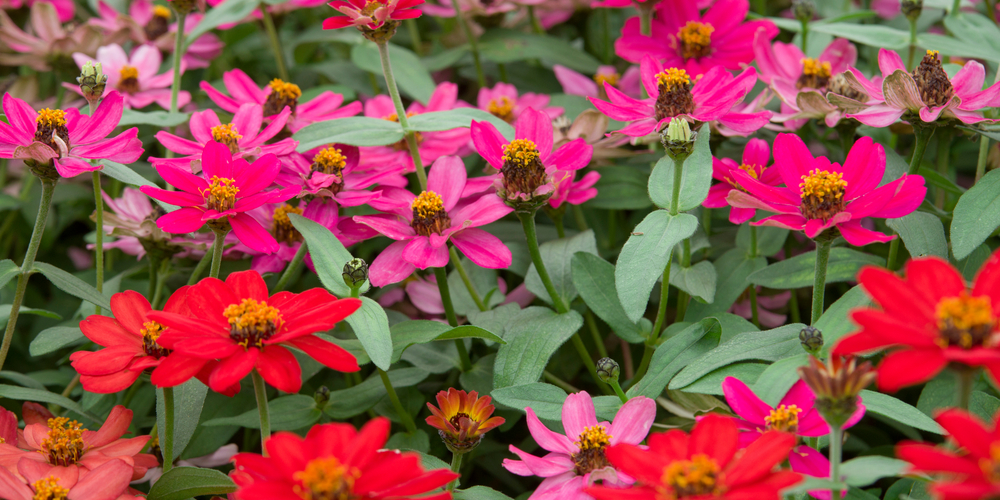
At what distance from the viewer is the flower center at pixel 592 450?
26.0 inches

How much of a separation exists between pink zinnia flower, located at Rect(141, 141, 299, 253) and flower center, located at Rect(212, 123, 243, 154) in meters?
0.11

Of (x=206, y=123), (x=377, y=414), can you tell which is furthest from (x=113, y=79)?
(x=377, y=414)

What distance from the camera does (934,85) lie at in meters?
0.80

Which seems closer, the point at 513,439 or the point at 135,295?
the point at 135,295

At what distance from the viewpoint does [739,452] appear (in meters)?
0.54

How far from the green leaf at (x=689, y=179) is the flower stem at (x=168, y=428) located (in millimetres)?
487

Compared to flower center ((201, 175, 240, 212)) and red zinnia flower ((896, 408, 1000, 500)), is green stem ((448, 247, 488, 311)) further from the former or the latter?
red zinnia flower ((896, 408, 1000, 500))

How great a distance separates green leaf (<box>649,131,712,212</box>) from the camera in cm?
76

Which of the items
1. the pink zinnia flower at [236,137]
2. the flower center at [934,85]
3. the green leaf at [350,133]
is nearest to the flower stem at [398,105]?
the green leaf at [350,133]

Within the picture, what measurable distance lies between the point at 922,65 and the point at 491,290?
0.54 m

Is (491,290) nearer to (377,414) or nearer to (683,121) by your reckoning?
(377,414)

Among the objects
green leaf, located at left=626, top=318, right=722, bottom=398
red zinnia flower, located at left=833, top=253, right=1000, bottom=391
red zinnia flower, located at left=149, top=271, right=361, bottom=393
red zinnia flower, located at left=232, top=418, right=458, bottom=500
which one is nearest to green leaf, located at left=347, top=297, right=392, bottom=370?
red zinnia flower, located at left=149, top=271, right=361, bottom=393

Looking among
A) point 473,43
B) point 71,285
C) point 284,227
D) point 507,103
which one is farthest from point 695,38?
point 71,285

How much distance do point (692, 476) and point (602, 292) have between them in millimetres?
379
